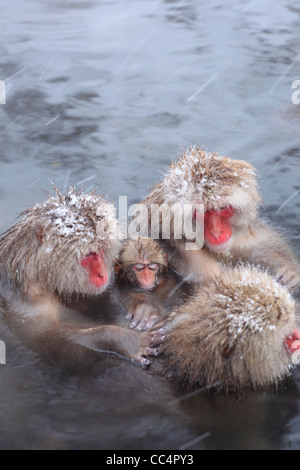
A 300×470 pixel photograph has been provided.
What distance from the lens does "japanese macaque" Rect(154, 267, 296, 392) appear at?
3285 millimetres

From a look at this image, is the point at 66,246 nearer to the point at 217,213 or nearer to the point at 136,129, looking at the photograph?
the point at 217,213

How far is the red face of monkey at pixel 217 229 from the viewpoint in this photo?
13.8 feet

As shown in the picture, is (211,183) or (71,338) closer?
(71,338)

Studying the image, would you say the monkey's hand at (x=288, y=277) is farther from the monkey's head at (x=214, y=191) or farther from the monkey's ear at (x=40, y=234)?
the monkey's ear at (x=40, y=234)

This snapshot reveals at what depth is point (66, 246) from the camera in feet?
12.9

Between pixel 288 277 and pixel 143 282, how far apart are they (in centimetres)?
107

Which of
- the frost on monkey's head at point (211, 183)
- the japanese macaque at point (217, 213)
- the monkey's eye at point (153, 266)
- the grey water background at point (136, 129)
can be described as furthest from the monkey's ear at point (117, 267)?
the grey water background at point (136, 129)

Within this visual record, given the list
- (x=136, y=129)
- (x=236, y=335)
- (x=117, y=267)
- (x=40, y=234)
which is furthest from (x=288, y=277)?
(x=136, y=129)

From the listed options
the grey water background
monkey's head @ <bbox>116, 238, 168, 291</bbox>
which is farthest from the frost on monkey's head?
the grey water background

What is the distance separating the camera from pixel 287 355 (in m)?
3.45

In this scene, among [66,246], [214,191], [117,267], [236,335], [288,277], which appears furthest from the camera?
[288,277]

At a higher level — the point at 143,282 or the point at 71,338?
the point at 143,282

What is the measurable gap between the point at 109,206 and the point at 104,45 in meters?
5.65
